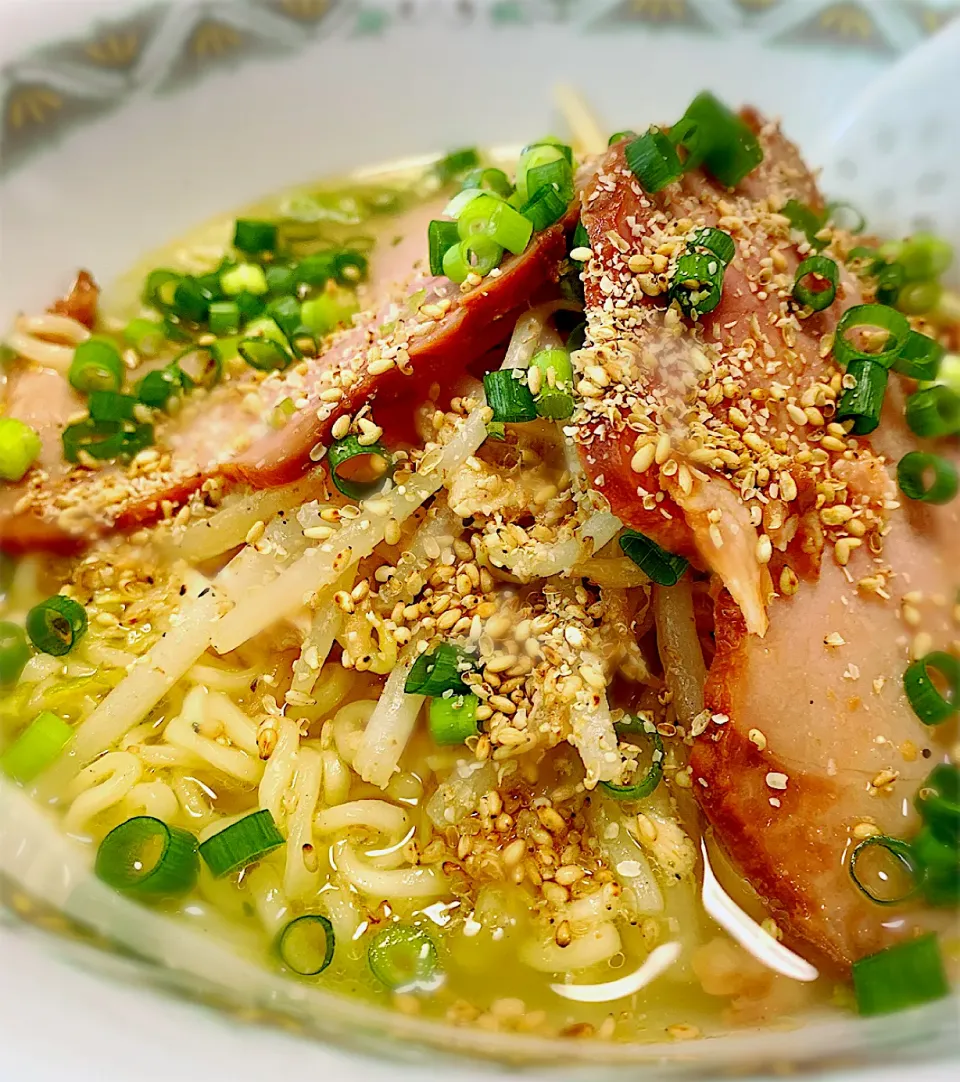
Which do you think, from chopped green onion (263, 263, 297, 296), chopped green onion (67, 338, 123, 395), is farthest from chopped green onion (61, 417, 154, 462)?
chopped green onion (263, 263, 297, 296)

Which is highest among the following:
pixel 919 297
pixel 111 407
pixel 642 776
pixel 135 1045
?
pixel 111 407

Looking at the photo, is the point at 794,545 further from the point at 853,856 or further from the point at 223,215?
the point at 223,215

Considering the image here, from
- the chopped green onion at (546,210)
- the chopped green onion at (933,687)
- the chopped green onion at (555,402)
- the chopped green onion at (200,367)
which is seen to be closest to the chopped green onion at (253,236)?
the chopped green onion at (200,367)

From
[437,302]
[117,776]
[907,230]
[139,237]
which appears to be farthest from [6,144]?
[907,230]

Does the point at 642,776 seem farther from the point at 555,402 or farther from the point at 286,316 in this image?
the point at 286,316

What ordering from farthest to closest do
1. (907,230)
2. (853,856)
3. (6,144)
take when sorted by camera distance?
(907,230) → (6,144) → (853,856)

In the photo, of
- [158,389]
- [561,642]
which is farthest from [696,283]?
[158,389]

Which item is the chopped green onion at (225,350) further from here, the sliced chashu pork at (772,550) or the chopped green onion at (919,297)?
the chopped green onion at (919,297)
